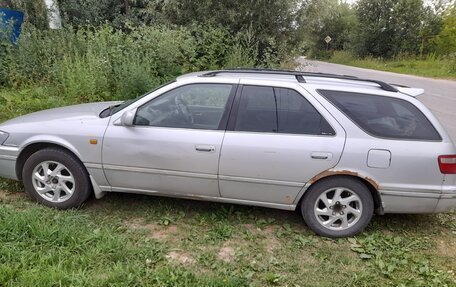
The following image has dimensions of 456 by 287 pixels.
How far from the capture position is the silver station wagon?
3381 millimetres

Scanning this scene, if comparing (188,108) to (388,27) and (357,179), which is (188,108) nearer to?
(357,179)

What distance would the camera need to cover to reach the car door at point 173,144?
3559 mm

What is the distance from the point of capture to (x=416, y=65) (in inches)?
1064

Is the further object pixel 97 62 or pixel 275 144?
pixel 97 62

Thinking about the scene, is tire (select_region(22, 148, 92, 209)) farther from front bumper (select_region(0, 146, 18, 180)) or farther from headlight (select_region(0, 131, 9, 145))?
headlight (select_region(0, 131, 9, 145))

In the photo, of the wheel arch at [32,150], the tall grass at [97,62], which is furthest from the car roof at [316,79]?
the tall grass at [97,62]

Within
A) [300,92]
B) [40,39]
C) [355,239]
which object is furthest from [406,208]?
[40,39]

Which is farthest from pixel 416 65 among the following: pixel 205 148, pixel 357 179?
pixel 205 148

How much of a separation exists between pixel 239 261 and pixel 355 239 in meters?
1.22

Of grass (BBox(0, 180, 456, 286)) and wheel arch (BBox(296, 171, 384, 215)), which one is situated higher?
wheel arch (BBox(296, 171, 384, 215))

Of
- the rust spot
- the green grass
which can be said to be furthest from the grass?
the green grass

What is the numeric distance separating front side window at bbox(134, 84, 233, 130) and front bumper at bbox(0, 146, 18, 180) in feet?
4.69

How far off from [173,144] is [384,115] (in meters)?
2.06

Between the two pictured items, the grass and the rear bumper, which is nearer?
the grass
